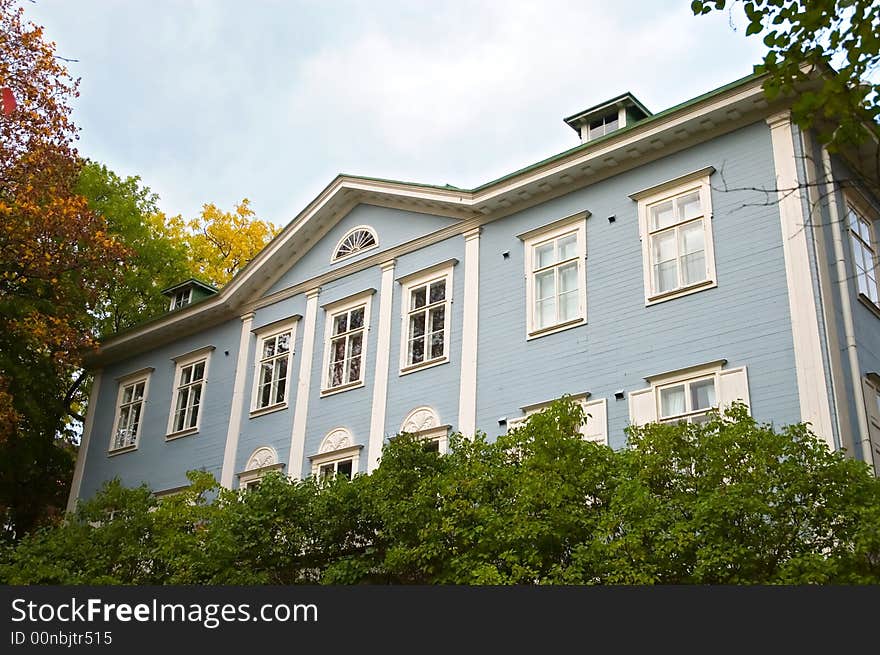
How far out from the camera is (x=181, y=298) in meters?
25.8

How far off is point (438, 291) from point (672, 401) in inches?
228

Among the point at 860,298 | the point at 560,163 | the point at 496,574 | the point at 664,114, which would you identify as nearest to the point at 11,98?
the point at 560,163

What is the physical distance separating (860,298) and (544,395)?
5.07 meters

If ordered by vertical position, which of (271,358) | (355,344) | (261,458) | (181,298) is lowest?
(261,458)

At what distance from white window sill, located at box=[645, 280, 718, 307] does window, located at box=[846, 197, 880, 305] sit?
223 cm

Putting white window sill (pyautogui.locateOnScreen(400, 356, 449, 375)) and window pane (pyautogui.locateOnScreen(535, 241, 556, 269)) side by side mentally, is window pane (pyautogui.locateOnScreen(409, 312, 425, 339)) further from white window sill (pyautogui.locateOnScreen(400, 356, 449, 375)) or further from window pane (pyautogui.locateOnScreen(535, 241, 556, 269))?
window pane (pyautogui.locateOnScreen(535, 241, 556, 269))

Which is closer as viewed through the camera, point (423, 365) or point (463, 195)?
point (423, 365)

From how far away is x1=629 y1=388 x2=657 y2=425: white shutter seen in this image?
14.6 m

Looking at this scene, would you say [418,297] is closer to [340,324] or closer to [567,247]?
[340,324]

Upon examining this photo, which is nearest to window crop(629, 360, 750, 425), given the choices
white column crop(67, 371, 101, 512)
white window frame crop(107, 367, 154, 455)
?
white window frame crop(107, 367, 154, 455)

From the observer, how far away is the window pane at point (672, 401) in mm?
14542

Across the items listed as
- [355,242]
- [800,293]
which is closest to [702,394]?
[800,293]

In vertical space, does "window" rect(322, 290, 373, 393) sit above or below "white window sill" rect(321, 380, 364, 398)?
above

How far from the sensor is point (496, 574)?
35.4 ft
